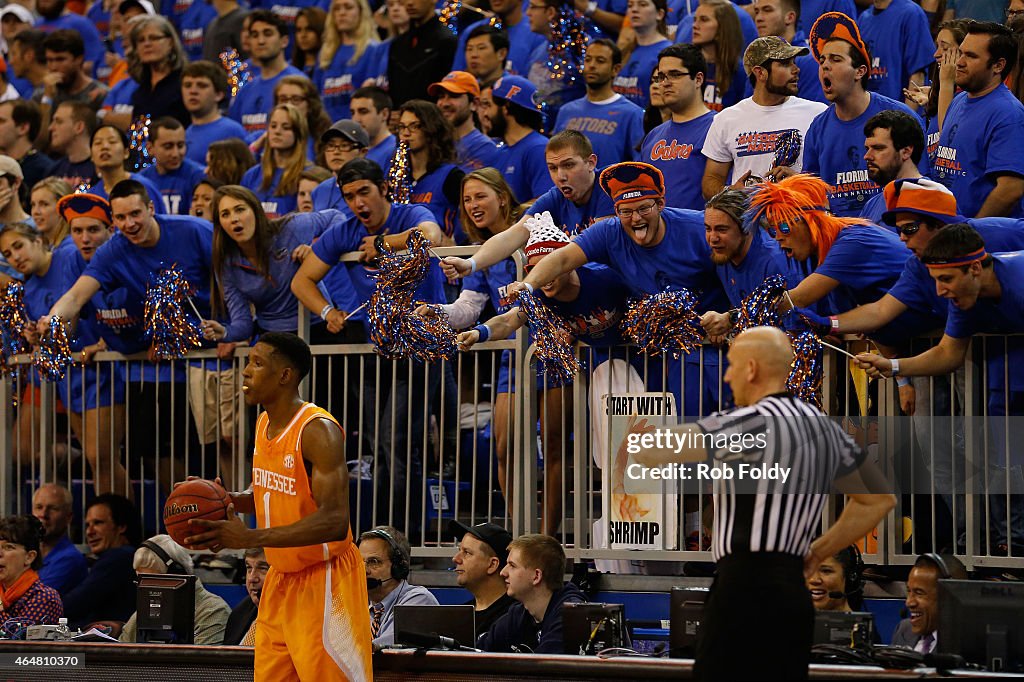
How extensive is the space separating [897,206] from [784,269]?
2.28ft

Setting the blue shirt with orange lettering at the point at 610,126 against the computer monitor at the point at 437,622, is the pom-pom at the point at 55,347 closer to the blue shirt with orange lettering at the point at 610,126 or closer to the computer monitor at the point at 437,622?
the computer monitor at the point at 437,622

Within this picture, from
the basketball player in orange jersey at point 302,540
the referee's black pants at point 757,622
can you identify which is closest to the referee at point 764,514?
the referee's black pants at point 757,622

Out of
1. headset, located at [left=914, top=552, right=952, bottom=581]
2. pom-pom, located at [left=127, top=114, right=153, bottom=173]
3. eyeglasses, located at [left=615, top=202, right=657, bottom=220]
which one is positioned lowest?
headset, located at [left=914, top=552, right=952, bottom=581]

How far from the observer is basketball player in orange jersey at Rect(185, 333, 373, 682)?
705cm

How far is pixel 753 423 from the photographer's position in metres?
5.78

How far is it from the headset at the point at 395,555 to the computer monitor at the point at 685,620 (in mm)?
1751

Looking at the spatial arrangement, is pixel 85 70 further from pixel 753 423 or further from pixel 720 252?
pixel 753 423

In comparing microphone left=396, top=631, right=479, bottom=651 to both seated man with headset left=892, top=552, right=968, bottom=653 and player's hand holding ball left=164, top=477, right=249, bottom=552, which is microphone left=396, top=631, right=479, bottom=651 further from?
seated man with headset left=892, top=552, right=968, bottom=653

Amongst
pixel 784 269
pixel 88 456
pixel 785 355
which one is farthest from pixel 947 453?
pixel 88 456

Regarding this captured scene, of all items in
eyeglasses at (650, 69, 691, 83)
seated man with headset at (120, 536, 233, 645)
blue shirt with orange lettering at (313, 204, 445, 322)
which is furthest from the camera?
eyeglasses at (650, 69, 691, 83)

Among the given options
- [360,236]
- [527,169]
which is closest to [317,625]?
[360,236]

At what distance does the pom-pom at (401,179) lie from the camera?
1054 cm

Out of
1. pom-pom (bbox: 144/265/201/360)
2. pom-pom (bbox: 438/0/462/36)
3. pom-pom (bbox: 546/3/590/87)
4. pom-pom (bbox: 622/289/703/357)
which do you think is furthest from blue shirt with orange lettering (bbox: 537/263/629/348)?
pom-pom (bbox: 438/0/462/36)

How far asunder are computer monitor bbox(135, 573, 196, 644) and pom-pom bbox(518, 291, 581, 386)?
7.18 ft
